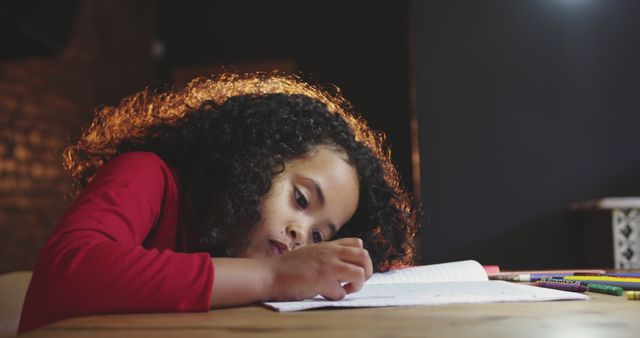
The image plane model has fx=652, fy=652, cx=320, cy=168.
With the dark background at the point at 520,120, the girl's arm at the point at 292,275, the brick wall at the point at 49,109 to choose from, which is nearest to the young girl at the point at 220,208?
the girl's arm at the point at 292,275

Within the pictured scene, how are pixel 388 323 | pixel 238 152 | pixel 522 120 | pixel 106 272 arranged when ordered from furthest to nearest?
pixel 522 120 → pixel 238 152 → pixel 106 272 → pixel 388 323

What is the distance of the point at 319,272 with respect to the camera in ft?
2.31

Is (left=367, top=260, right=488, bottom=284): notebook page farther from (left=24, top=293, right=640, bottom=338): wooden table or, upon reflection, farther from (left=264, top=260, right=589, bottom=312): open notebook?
(left=24, top=293, right=640, bottom=338): wooden table

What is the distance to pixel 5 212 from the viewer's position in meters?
3.47

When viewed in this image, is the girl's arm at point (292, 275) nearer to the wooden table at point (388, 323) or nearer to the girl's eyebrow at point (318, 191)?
the wooden table at point (388, 323)

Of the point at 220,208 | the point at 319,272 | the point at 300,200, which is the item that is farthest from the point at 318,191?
A: the point at 319,272

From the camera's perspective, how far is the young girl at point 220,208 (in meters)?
0.66

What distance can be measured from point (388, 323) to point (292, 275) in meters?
0.19

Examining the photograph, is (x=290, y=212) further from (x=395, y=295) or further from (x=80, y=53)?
(x=80, y=53)

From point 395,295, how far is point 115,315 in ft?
0.97

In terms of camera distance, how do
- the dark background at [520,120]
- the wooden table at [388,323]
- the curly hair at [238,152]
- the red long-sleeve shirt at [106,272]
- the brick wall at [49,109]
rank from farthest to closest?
the brick wall at [49,109] → the dark background at [520,120] → the curly hair at [238,152] → the red long-sleeve shirt at [106,272] → the wooden table at [388,323]

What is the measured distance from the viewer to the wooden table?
49 cm

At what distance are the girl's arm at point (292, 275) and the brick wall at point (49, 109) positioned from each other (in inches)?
92.6

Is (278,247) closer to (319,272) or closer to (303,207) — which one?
(303,207)
